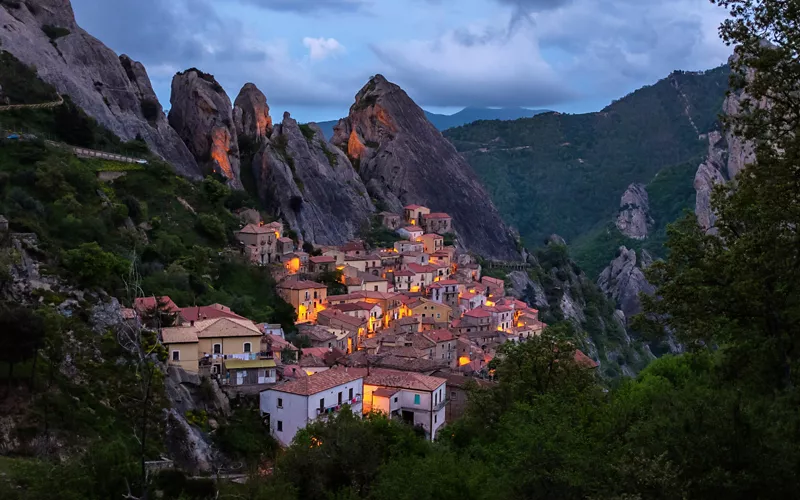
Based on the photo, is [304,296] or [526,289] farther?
[526,289]

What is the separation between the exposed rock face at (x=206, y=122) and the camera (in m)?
92.9

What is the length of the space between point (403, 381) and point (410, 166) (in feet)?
273

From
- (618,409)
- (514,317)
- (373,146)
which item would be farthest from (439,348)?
(373,146)

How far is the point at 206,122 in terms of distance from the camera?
94188 millimetres

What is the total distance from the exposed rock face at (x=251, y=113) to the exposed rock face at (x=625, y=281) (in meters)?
61.1

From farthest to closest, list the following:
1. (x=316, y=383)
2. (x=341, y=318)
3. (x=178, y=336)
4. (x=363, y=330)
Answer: (x=363, y=330), (x=341, y=318), (x=178, y=336), (x=316, y=383)

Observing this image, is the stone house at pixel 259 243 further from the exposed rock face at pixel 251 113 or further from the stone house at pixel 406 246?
the exposed rock face at pixel 251 113

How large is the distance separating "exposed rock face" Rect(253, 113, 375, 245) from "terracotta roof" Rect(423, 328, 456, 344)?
31352mm

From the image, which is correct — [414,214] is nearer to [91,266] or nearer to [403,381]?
[403,381]

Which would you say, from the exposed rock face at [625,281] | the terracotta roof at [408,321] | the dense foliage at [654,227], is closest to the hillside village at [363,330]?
the terracotta roof at [408,321]

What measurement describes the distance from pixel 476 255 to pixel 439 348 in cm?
5068

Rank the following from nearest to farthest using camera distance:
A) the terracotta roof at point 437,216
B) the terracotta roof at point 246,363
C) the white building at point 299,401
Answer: the white building at point 299,401 → the terracotta roof at point 246,363 → the terracotta roof at point 437,216

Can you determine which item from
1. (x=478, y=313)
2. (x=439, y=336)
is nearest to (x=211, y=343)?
(x=439, y=336)

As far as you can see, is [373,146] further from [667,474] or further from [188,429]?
Result: [667,474]
